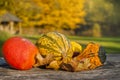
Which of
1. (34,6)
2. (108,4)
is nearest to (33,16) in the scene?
(34,6)

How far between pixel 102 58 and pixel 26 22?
157ft

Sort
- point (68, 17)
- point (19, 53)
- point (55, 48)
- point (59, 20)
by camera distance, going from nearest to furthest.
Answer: point (19, 53), point (55, 48), point (59, 20), point (68, 17)

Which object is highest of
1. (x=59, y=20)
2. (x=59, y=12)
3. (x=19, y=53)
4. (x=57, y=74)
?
(x=59, y=12)

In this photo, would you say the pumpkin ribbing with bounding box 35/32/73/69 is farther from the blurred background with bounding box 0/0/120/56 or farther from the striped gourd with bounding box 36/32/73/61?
the blurred background with bounding box 0/0/120/56

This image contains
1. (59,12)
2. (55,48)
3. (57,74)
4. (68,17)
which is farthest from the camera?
(68,17)

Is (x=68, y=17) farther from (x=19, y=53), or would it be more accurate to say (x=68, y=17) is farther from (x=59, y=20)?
(x=19, y=53)

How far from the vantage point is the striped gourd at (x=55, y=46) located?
2850 millimetres

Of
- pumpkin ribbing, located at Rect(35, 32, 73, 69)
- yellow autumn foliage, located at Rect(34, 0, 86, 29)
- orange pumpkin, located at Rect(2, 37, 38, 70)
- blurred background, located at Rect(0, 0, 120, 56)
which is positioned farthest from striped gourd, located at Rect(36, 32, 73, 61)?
yellow autumn foliage, located at Rect(34, 0, 86, 29)

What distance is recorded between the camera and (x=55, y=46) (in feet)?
9.50

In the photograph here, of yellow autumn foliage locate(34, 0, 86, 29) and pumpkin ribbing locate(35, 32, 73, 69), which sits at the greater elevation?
yellow autumn foliage locate(34, 0, 86, 29)

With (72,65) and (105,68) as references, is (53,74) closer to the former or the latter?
(72,65)

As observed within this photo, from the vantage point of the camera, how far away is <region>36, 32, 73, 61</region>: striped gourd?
2.85m

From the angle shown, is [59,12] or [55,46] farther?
[59,12]

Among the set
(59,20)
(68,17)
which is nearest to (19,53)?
(59,20)
